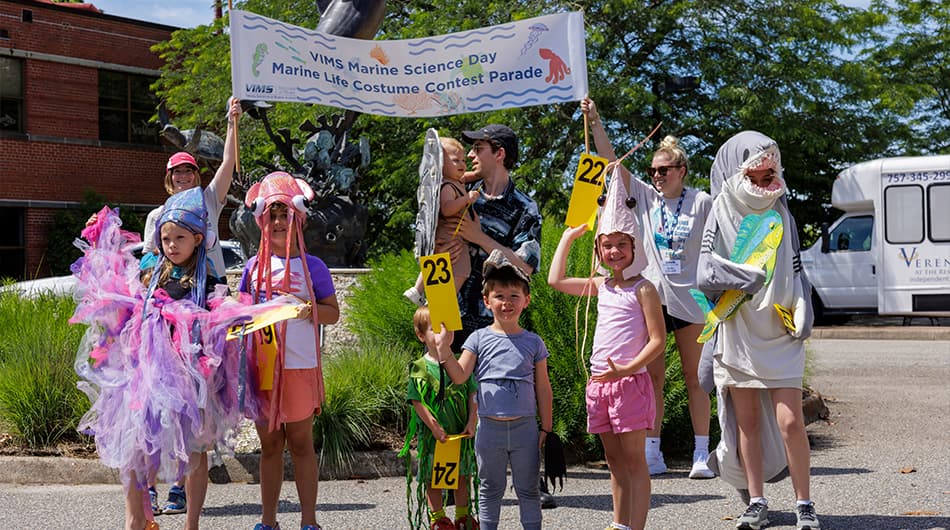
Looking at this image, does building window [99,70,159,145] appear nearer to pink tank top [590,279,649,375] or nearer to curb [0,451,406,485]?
curb [0,451,406,485]

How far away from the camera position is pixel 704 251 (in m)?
5.59

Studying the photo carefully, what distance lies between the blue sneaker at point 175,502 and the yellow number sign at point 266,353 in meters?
1.39

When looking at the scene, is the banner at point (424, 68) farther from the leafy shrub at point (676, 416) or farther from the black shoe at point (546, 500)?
the leafy shrub at point (676, 416)

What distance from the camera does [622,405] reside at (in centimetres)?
496

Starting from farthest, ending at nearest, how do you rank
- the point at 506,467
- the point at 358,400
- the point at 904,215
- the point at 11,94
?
the point at 11,94 < the point at 904,215 < the point at 358,400 < the point at 506,467

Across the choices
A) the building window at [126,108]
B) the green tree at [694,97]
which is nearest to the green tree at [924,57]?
the green tree at [694,97]

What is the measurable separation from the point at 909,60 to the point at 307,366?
25.9 m

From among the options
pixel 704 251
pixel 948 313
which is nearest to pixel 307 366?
pixel 704 251

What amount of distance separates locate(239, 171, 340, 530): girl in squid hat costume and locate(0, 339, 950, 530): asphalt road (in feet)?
2.01

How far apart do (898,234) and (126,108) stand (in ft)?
66.6

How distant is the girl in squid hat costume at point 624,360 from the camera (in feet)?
16.3

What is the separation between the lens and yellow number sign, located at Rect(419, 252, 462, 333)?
4793 mm

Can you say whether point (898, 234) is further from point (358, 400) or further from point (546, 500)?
point (546, 500)

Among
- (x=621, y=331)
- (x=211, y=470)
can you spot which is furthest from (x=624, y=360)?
(x=211, y=470)
